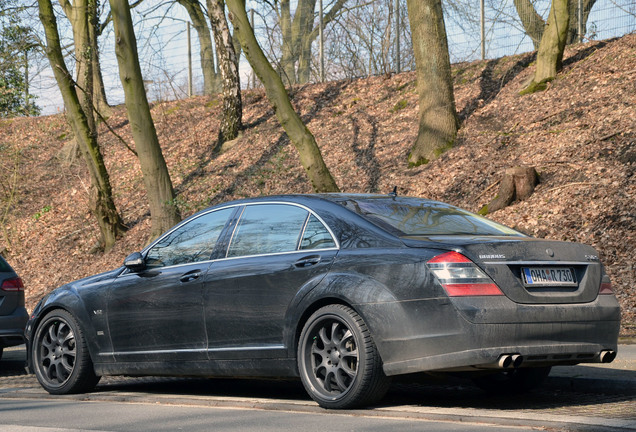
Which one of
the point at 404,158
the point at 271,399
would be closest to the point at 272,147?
the point at 404,158

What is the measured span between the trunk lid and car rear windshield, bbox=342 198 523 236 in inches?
9.2

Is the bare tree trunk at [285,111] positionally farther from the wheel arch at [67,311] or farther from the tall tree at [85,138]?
the wheel arch at [67,311]

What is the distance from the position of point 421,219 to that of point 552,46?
13.6 m

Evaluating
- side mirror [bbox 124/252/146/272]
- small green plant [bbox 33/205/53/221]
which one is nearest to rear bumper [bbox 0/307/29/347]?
side mirror [bbox 124/252/146/272]

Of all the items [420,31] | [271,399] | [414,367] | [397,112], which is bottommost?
[271,399]

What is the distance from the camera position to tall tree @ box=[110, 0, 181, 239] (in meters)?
16.2

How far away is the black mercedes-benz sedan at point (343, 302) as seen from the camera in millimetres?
5766

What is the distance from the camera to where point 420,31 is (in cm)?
1809

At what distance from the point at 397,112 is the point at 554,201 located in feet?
29.3

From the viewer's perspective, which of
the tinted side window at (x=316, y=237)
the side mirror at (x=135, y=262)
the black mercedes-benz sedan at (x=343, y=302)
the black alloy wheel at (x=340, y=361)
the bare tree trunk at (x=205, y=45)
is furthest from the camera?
the bare tree trunk at (x=205, y=45)

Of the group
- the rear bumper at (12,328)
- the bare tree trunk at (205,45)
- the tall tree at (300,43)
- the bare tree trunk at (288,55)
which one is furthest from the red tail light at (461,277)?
the bare tree trunk at (205,45)

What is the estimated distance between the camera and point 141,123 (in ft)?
55.0

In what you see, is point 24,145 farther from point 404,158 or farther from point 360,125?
point 404,158

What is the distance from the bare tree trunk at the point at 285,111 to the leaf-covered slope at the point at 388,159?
8.19ft
